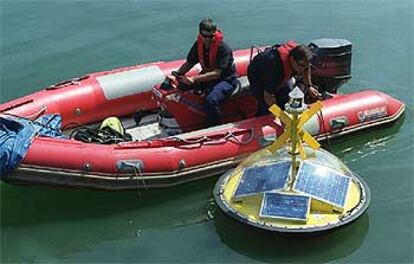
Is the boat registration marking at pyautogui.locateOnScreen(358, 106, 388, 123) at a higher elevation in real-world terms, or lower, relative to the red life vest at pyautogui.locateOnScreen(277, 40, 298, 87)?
lower

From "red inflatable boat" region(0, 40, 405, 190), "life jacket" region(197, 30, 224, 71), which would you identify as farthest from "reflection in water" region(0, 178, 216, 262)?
"life jacket" region(197, 30, 224, 71)

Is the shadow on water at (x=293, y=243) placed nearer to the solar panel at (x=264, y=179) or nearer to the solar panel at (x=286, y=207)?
the solar panel at (x=286, y=207)

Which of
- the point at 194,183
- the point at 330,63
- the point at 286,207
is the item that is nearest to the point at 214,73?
the point at 194,183

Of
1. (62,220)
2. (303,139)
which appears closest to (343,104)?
(303,139)

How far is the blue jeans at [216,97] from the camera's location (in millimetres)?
7113

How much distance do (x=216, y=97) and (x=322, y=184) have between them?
1.60 metres

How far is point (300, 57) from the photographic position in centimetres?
650

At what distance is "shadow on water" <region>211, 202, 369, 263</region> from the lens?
587cm

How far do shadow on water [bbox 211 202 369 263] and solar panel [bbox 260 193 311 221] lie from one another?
0.15 m

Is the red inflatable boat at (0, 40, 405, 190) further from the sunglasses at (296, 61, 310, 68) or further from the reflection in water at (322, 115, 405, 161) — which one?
the sunglasses at (296, 61, 310, 68)

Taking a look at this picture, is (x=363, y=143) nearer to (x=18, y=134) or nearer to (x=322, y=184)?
(x=322, y=184)

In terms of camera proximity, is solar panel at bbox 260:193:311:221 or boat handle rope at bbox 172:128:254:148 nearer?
solar panel at bbox 260:193:311:221

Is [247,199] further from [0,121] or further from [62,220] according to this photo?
[0,121]

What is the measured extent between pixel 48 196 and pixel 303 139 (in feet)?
8.12
